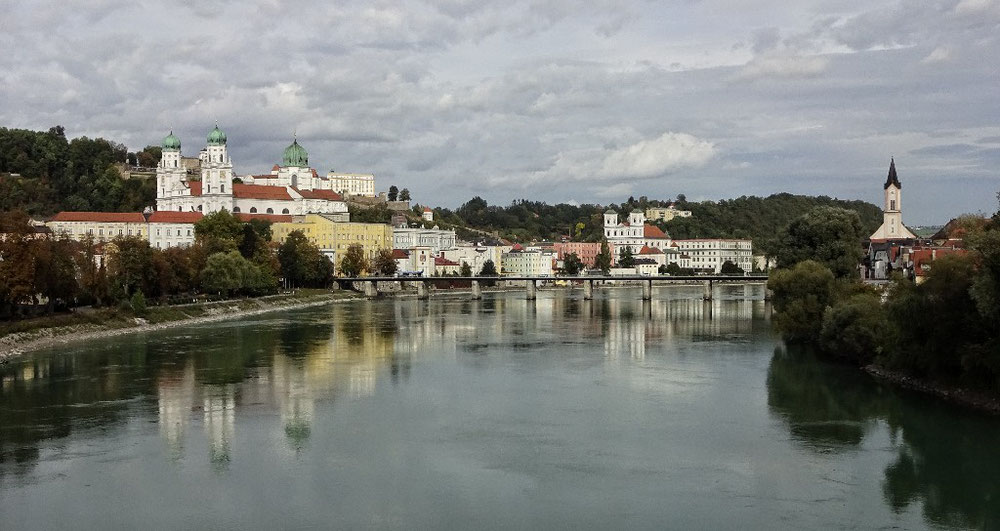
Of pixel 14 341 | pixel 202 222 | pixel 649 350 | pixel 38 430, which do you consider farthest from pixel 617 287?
pixel 38 430

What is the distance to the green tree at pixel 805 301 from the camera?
31.7 meters

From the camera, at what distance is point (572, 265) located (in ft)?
326

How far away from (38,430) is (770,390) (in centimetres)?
1583

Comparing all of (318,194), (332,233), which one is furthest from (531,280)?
(318,194)

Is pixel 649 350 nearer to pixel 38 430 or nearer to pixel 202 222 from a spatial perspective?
pixel 38 430

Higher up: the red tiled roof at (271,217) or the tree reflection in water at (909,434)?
the red tiled roof at (271,217)

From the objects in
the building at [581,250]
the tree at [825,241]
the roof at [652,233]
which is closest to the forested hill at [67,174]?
the building at [581,250]

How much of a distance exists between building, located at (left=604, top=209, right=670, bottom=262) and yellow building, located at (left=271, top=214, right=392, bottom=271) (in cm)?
3655

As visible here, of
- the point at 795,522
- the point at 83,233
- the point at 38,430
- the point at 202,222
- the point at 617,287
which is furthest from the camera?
the point at 617,287

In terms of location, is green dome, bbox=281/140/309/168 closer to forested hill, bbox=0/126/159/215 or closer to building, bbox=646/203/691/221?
forested hill, bbox=0/126/159/215

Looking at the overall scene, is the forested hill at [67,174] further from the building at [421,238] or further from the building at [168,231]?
the building at [421,238]

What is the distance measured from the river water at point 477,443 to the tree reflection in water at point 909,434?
2.4 inches

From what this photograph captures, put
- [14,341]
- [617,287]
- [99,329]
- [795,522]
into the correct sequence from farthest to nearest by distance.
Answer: [617,287]
[99,329]
[14,341]
[795,522]

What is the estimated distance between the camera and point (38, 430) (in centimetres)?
1902
